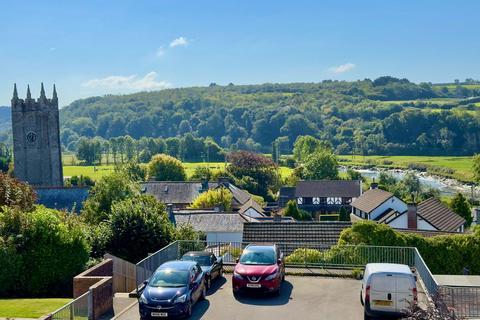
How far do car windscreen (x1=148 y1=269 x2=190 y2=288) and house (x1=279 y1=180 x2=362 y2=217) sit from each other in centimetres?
6735

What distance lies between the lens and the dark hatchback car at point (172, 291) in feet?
51.6

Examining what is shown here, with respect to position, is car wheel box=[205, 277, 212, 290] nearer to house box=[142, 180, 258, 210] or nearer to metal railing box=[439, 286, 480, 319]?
metal railing box=[439, 286, 480, 319]

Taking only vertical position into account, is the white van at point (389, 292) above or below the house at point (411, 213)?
above

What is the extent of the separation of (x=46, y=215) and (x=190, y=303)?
8424mm

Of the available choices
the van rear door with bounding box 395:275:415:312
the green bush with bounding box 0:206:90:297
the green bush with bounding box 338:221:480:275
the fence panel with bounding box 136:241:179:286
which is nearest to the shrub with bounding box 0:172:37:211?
the green bush with bounding box 0:206:90:297

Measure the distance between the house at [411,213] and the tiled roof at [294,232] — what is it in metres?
12.1

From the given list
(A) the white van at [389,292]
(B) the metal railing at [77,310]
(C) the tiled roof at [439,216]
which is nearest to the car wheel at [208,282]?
(B) the metal railing at [77,310]

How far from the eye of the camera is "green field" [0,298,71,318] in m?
15.9

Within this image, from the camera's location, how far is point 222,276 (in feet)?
71.5

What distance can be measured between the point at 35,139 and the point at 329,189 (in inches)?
1672

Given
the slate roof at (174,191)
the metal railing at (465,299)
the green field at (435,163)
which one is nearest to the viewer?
the metal railing at (465,299)

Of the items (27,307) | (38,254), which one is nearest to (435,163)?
(38,254)

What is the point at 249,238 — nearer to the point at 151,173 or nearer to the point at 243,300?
the point at 243,300

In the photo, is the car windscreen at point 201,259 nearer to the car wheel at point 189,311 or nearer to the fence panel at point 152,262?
the fence panel at point 152,262
